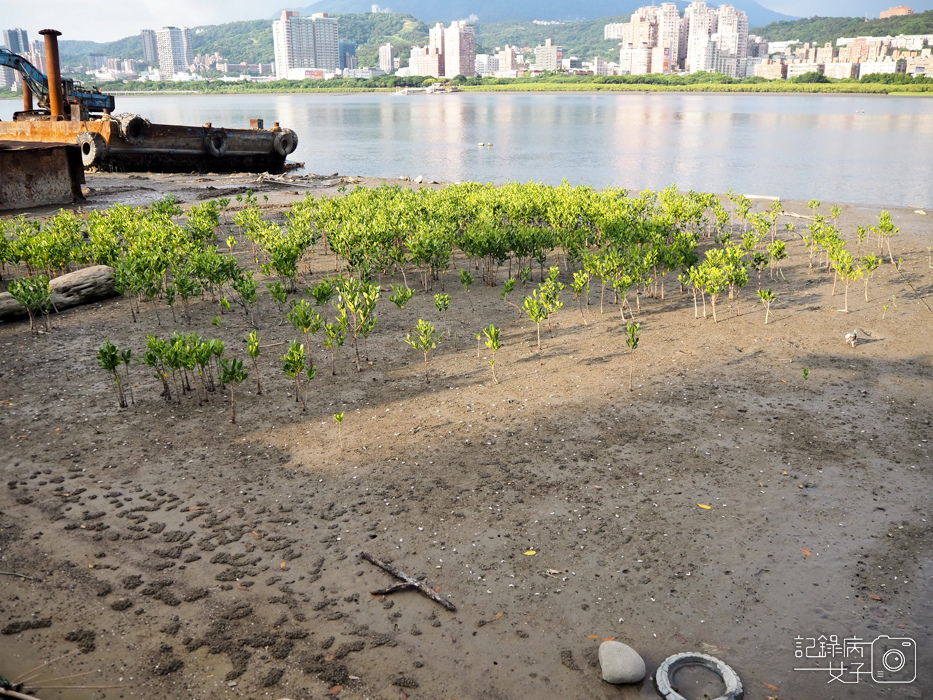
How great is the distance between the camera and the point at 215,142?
38.2 meters

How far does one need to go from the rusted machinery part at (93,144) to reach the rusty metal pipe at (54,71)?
132 centimetres

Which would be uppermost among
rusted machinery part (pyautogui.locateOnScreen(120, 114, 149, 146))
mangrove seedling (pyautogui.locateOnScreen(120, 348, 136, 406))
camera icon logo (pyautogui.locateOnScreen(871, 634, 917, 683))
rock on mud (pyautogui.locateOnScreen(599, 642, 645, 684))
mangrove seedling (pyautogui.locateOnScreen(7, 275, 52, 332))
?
rusted machinery part (pyautogui.locateOnScreen(120, 114, 149, 146))

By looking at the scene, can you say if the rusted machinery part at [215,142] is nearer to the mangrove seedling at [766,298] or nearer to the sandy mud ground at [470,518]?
the sandy mud ground at [470,518]

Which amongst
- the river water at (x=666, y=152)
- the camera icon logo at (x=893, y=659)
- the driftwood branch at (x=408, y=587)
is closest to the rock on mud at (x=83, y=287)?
the driftwood branch at (x=408, y=587)

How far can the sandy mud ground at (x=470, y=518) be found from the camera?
17.8 feet

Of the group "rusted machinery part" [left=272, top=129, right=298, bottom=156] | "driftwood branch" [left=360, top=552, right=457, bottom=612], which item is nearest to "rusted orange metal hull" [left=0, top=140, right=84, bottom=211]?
"rusted machinery part" [left=272, top=129, right=298, bottom=156]

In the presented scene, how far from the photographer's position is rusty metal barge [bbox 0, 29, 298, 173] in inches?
1330

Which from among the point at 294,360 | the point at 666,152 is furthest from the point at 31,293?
the point at 666,152

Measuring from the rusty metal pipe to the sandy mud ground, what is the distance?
83.1 ft

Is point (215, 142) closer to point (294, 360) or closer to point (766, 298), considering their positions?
point (294, 360)

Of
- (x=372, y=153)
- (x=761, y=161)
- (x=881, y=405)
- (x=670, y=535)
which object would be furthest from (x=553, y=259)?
(x=372, y=153)

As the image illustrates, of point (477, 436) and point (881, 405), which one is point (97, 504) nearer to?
point (477, 436)

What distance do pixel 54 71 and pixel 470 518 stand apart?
111ft

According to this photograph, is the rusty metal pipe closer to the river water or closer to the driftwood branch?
the river water
